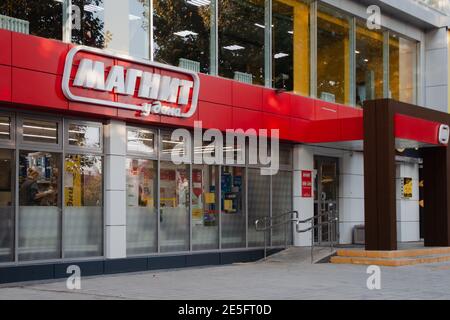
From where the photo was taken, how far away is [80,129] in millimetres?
13797

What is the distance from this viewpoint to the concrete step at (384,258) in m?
16.0

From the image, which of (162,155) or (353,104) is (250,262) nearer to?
(162,155)

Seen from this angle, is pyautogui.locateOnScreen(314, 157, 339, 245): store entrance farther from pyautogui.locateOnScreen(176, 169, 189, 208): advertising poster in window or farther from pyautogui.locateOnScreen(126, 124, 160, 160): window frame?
pyautogui.locateOnScreen(126, 124, 160, 160): window frame

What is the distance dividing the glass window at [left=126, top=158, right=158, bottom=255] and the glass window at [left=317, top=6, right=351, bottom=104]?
6.98 meters

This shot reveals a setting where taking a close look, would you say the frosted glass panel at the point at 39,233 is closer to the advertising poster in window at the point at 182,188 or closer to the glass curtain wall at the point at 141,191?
the glass curtain wall at the point at 141,191

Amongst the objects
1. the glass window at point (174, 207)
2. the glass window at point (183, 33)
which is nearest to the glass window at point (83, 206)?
the glass window at point (174, 207)

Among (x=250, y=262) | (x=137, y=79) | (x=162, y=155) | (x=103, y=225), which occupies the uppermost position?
(x=137, y=79)

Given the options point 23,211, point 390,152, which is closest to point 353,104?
point 390,152

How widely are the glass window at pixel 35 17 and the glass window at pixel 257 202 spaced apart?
252 inches

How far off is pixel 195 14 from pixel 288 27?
377cm

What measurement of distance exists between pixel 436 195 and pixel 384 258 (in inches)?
174

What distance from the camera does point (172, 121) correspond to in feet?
49.9

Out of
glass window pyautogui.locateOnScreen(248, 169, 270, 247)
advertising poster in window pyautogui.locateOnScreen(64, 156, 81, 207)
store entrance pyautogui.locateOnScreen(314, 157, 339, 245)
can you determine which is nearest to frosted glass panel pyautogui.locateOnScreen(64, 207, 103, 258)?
advertising poster in window pyautogui.locateOnScreen(64, 156, 81, 207)

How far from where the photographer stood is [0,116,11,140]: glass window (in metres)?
12.5
